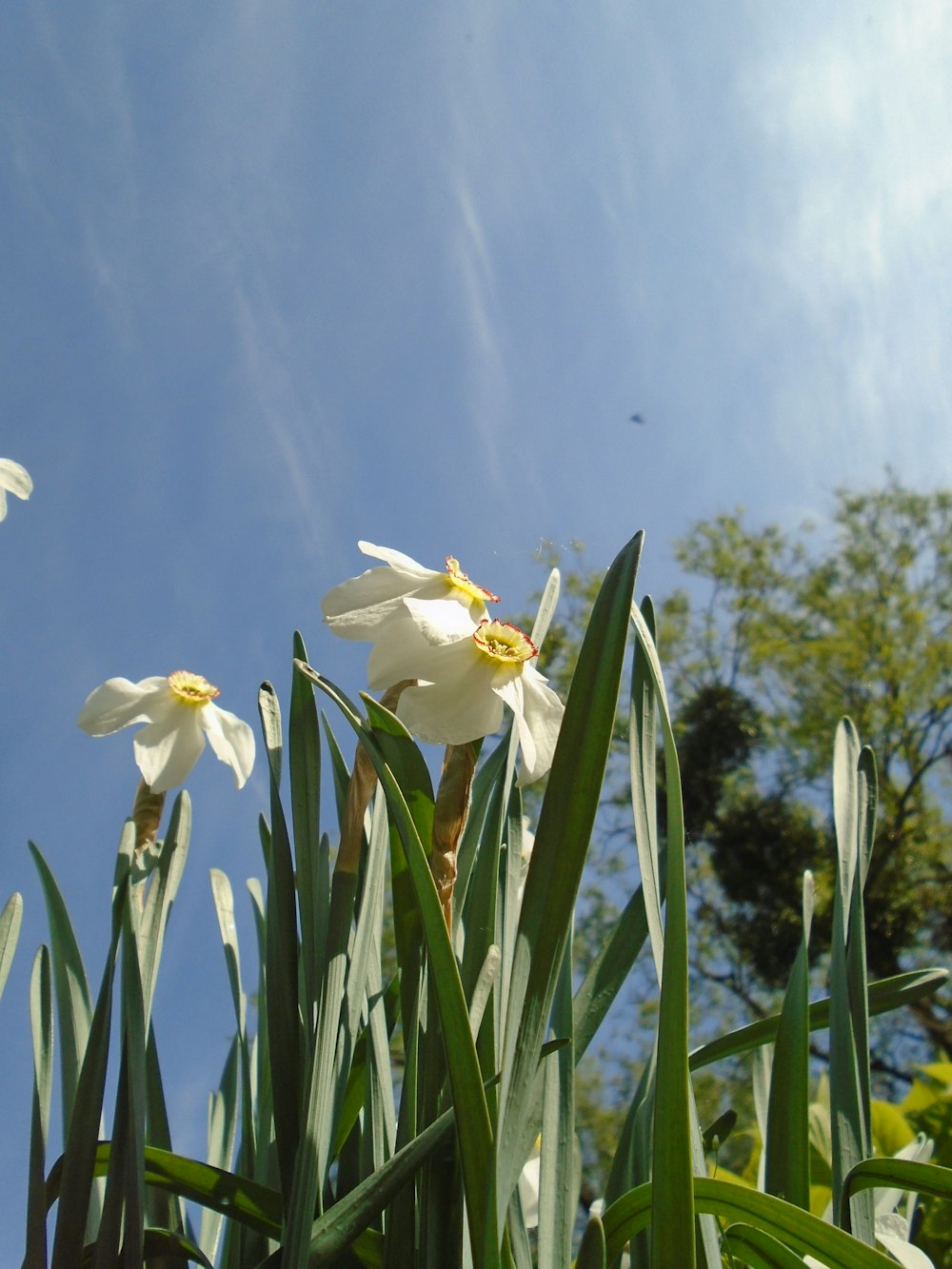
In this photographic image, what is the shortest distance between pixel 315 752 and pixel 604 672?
21 cm

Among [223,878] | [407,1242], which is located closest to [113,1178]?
[407,1242]

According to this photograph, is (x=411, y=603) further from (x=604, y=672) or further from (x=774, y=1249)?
(x=774, y=1249)

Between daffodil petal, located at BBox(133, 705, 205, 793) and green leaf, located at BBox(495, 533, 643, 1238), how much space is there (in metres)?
0.35

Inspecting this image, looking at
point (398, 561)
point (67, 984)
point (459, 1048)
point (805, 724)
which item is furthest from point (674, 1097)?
point (805, 724)

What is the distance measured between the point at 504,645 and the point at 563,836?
0.42ft

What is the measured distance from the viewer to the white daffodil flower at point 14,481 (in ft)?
2.26

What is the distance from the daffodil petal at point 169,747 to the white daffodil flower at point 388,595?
0.22 metres

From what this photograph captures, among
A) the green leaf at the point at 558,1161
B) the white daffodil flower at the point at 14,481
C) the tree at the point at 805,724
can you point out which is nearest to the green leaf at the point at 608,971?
the green leaf at the point at 558,1161

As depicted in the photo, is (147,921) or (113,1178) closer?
(113,1178)

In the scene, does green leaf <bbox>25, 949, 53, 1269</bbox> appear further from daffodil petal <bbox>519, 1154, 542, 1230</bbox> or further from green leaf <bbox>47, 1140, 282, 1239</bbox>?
daffodil petal <bbox>519, 1154, 542, 1230</bbox>

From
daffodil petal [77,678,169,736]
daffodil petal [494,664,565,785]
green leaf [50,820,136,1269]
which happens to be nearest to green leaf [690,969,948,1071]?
daffodil petal [494,664,565,785]

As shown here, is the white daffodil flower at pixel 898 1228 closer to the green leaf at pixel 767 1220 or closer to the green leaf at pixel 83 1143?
the green leaf at pixel 767 1220

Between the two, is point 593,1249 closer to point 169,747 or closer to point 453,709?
point 453,709

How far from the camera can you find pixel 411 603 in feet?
1.46
